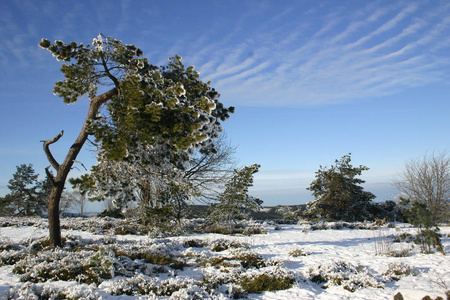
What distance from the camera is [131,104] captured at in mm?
7828

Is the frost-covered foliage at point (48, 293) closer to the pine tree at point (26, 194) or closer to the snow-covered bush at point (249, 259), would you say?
the snow-covered bush at point (249, 259)

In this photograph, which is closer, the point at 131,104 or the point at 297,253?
the point at 131,104

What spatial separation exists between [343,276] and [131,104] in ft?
23.9

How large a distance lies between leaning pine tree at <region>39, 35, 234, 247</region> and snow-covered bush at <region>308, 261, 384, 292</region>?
190 inches

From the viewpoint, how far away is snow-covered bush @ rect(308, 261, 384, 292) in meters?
6.79

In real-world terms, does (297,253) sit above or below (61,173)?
below

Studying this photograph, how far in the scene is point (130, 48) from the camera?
941 centimetres

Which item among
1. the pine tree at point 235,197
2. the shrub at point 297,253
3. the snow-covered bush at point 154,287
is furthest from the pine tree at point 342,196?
the snow-covered bush at point 154,287

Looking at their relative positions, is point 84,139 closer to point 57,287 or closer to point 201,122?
point 201,122

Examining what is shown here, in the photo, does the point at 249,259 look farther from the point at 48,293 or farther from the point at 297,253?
the point at 48,293

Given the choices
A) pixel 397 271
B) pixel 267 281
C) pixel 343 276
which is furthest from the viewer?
pixel 397 271

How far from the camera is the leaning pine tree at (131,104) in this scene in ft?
25.6

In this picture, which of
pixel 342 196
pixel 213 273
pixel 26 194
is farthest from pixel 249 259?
pixel 26 194

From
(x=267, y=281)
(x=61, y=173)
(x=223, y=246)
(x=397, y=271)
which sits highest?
(x=61, y=173)
